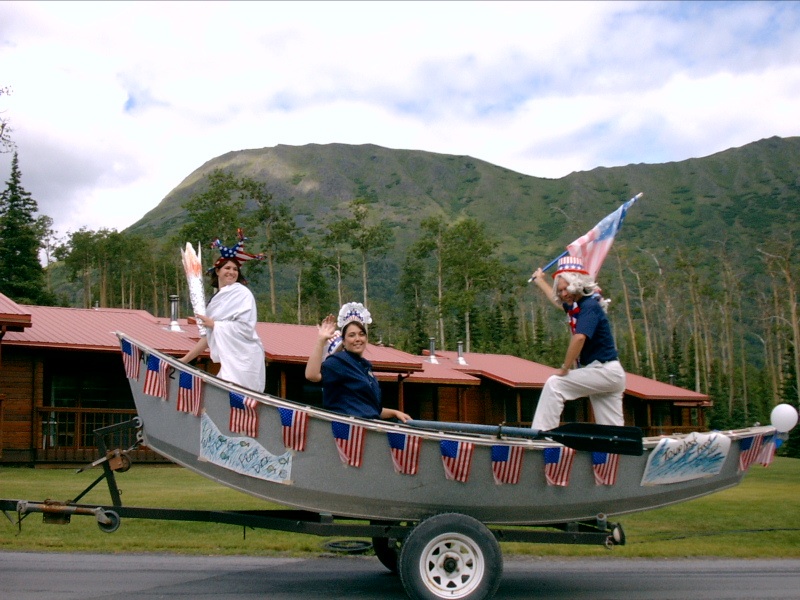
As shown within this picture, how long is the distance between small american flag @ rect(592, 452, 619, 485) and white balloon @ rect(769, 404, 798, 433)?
1.20 metres

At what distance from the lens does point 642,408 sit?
37219mm

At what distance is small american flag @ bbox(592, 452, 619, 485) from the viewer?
20.4 feet

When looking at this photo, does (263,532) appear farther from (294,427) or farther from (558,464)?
(558,464)

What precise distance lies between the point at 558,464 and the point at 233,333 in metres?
2.78

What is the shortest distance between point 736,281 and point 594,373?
67119 millimetres

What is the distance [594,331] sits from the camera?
6.55 metres

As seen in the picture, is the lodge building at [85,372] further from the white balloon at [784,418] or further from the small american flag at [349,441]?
the white balloon at [784,418]

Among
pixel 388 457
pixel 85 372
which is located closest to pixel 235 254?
pixel 388 457

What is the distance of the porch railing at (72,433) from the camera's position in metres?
20.3

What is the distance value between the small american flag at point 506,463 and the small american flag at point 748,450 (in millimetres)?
1902

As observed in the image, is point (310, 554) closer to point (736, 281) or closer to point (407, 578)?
point (407, 578)

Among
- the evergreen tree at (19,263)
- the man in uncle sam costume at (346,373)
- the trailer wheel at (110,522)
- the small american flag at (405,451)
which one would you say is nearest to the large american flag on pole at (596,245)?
the man in uncle sam costume at (346,373)

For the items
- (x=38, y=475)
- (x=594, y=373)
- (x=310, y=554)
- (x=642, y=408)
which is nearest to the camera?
(x=594, y=373)

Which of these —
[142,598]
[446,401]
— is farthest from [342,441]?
[446,401]
